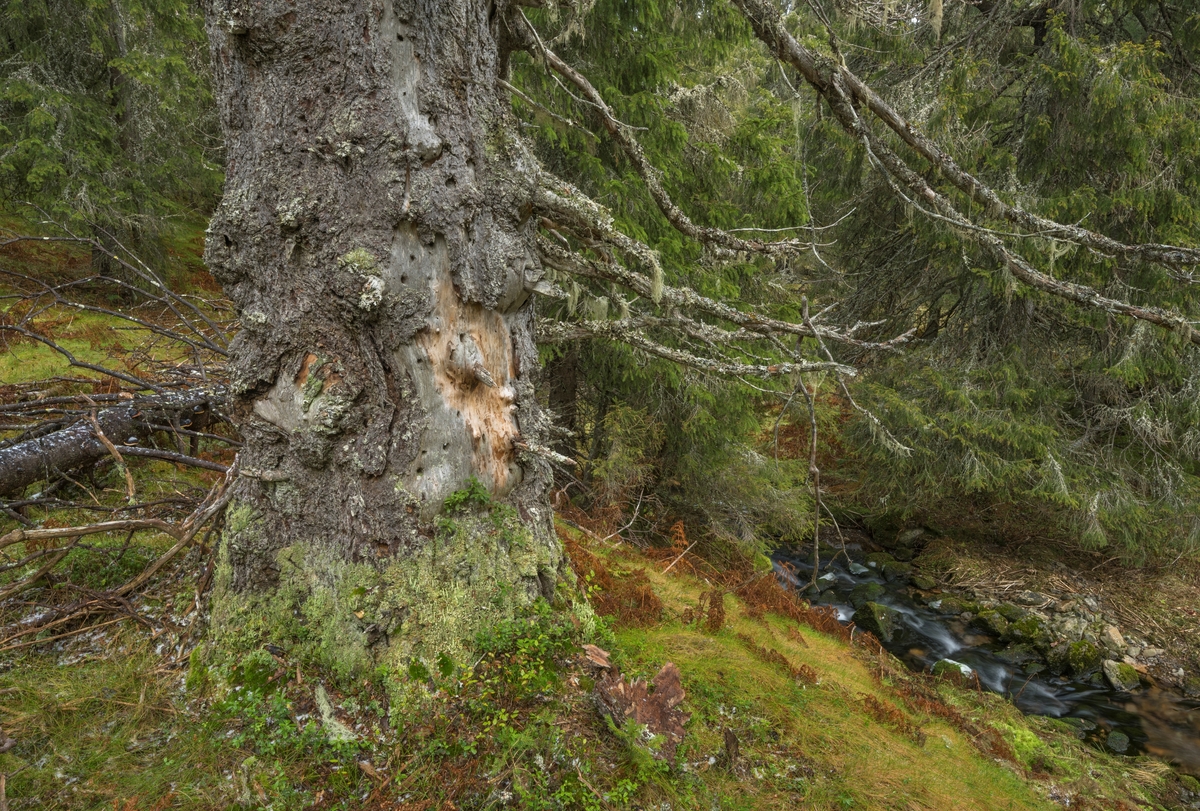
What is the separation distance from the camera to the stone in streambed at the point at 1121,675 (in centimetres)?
717

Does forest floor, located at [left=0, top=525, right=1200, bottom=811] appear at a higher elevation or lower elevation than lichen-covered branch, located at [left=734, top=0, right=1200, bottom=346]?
lower

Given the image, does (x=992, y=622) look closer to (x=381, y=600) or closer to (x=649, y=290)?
(x=649, y=290)

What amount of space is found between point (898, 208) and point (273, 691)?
419 inches

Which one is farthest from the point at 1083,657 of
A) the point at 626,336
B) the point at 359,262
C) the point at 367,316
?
the point at 359,262

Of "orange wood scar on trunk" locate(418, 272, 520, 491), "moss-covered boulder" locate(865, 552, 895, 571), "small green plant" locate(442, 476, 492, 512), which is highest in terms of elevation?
"orange wood scar on trunk" locate(418, 272, 520, 491)

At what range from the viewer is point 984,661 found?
7.54m

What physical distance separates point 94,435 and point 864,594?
29.8ft

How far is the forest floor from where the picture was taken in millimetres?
2104

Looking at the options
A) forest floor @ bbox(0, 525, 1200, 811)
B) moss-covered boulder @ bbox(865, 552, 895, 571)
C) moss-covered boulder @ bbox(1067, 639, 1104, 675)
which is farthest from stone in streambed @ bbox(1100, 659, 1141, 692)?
forest floor @ bbox(0, 525, 1200, 811)

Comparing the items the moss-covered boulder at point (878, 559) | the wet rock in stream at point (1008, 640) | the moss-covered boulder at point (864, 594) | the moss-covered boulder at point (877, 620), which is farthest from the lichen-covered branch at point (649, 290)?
the moss-covered boulder at point (878, 559)

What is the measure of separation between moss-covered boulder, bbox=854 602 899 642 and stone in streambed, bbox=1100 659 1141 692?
93.0 inches

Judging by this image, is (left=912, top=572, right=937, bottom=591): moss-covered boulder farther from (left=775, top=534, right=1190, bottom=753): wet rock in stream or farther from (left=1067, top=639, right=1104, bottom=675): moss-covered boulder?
(left=1067, top=639, right=1104, bottom=675): moss-covered boulder

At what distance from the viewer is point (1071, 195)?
7.13m

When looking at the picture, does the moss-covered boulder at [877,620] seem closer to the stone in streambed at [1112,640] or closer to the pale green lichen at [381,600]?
the stone in streambed at [1112,640]
